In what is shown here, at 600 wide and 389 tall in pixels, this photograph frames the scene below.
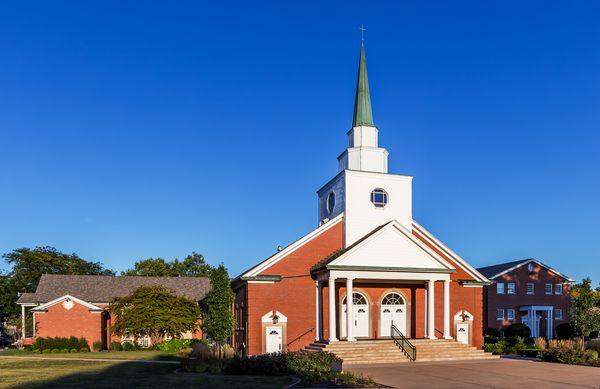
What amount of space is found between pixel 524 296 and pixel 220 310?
39320 mm

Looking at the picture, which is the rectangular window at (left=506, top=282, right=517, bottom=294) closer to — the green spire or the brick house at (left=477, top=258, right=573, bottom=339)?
the brick house at (left=477, top=258, right=573, bottom=339)

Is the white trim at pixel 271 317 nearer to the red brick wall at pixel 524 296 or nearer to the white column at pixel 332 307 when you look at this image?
the white column at pixel 332 307

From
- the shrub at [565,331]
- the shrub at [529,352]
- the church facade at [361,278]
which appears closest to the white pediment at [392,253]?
the church facade at [361,278]

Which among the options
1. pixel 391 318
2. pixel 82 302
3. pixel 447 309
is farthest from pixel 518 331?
pixel 82 302

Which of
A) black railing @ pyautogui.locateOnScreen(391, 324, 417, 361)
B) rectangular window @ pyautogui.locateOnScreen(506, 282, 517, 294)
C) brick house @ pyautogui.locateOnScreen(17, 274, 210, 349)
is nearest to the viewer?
black railing @ pyautogui.locateOnScreen(391, 324, 417, 361)

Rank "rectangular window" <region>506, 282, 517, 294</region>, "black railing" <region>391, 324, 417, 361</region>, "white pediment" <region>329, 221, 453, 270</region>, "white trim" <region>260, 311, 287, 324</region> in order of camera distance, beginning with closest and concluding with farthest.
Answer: "black railing" <region>391, 324, 417, 361</region> → "white pediment" <region>329, 221, 453, 270</region> → "white trim" <region>260, 311, 287, 324</region> → "rectangular window" <region>506, 282, 517, 294</region>

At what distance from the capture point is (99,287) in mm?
51750

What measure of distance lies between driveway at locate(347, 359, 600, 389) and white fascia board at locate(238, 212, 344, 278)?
8356mm

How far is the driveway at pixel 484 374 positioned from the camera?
61.3ft

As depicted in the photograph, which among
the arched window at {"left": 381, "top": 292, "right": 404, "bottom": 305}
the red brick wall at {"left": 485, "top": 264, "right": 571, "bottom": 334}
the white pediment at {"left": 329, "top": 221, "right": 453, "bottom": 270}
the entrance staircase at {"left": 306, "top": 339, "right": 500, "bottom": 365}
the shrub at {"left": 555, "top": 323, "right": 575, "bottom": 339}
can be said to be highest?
the white pediment at {"left": 329, "top": 221, "right": 453, "bottom": 270}

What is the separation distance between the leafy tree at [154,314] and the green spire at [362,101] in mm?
21459

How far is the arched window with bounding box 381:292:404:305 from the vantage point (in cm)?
3334

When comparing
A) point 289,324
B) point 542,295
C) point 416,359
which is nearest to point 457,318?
point 416,359

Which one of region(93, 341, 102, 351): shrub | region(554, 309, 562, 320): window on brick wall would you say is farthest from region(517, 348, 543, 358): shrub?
region(93, 341, 102, 351): shrub
